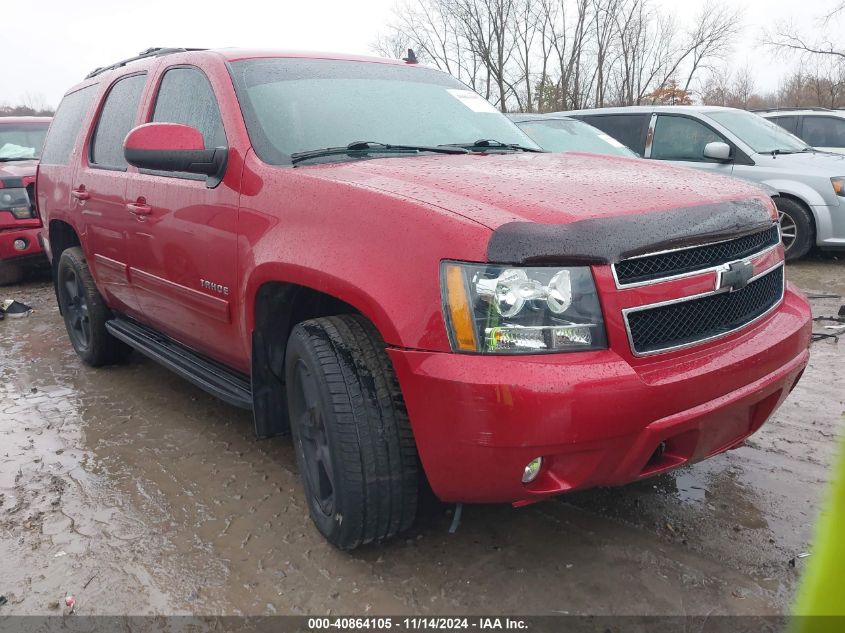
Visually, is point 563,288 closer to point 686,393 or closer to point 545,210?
point 545,210

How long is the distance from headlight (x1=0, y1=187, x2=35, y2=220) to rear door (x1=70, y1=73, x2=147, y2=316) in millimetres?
3554

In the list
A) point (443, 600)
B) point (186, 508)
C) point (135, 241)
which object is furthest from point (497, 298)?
point (135, 241)

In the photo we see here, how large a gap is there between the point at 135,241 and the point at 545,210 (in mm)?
2385

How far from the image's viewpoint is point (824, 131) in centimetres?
1005

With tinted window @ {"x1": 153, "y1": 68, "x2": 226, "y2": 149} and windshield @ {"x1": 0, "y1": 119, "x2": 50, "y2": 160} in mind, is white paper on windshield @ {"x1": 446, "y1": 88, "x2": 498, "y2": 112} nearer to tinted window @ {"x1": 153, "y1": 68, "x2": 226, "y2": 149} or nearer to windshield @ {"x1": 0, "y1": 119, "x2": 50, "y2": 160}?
tinted window @ {"x1": 153, "y1": 68, "x2": 226, "y2": 149}

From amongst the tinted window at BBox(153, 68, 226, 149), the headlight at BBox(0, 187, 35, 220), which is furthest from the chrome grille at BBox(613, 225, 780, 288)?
the headlight at BBox(0, 187, 35, 220)

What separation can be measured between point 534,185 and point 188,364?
6.47 feet

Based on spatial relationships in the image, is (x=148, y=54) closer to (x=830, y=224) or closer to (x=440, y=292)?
(x=440, y=292)

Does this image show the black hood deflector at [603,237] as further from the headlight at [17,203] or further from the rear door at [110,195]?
the headlight at [17,203]

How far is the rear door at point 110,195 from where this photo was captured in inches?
144

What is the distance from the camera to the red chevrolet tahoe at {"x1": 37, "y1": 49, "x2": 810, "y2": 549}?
5.99 ft

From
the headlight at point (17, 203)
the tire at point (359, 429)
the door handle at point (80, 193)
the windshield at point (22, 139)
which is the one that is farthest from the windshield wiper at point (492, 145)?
the windshield at point (22, 139)

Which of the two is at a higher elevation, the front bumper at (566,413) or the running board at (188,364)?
the front bumper at (566,413)

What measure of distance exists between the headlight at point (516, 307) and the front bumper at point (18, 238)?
6.64m
